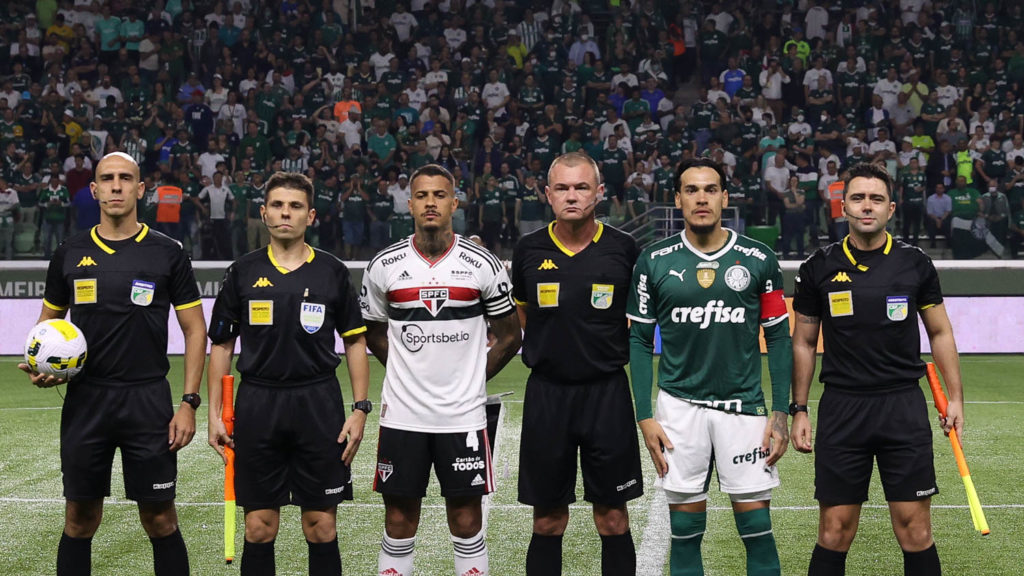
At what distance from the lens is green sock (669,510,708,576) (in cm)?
528

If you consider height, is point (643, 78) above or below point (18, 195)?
above

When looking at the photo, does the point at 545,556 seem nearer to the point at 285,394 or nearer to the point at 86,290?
the point at 285,394

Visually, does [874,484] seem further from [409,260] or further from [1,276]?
[1,276]

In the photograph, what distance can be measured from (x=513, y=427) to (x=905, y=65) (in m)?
13.9

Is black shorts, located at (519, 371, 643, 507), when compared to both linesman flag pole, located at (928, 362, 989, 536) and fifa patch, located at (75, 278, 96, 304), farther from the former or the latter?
fifa patch, located at (75, 278, 96, 304)

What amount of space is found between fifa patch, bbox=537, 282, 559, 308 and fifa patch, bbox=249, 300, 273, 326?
47.2 inches

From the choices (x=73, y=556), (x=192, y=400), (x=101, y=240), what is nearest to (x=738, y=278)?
(x=192, y=400)

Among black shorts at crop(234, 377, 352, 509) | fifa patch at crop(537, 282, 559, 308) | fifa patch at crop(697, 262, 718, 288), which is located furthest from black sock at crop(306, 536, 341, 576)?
fifa patch at crop(697, 262, 718, 288)

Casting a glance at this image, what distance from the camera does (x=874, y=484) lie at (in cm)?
888

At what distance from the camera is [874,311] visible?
5.26 metres

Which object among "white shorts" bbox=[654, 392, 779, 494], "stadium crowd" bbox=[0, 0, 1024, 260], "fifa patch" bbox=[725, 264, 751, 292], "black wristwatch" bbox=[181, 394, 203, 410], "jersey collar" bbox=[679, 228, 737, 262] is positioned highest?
"stadium crowd" bbox=[0, 0, 1024, 260]

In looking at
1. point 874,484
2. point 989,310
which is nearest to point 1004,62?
point 989,310

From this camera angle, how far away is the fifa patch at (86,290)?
17.7 feet

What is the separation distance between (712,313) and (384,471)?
63.5 inches
